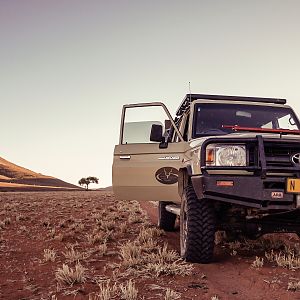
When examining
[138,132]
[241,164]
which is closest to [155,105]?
[138,132]

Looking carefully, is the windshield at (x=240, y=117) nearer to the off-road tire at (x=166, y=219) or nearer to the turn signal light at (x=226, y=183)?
the turn signal light at (x=226, y=183)

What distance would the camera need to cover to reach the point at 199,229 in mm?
5090

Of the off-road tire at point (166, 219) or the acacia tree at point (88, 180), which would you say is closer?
the off-road tire at point (166, 219)

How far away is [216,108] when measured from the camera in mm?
6648

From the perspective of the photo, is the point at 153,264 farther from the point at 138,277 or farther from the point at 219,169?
the point at 219,169

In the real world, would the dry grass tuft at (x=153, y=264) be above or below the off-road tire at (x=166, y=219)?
below

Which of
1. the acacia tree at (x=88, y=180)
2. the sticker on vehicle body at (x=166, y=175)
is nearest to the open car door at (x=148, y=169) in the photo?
the sticker on vehicle body at (x=166, y=175)

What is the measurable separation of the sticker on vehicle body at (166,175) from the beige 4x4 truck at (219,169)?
0.02 meters

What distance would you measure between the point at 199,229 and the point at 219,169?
2.72 feet

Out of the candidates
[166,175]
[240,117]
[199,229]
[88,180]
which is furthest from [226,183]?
[88,180]

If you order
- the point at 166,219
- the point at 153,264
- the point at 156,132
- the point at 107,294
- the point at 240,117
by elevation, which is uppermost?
the point at 240,117

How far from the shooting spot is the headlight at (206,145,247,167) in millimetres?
4848

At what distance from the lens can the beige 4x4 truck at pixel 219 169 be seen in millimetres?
4758

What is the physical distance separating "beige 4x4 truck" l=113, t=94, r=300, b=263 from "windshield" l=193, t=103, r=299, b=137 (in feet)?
0.04
